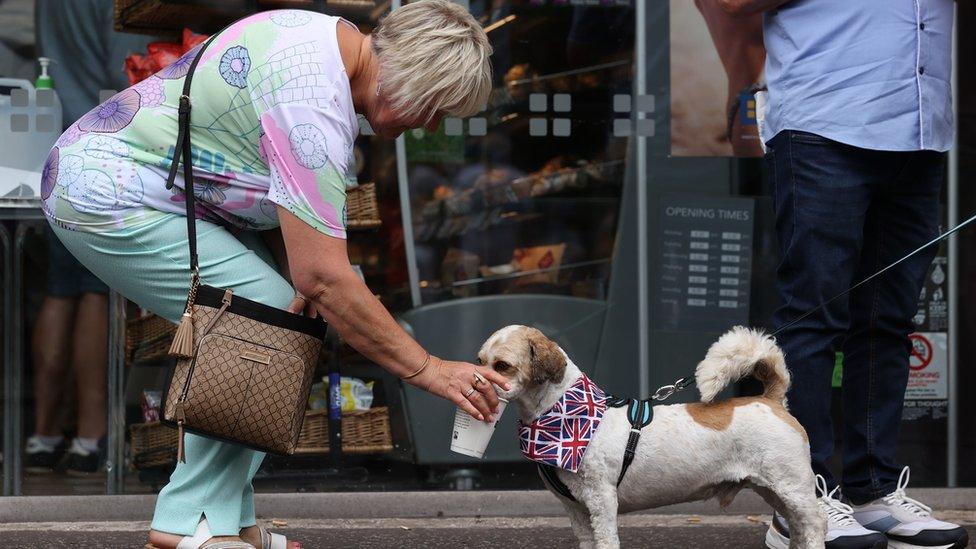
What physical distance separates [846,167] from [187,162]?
5.84ft

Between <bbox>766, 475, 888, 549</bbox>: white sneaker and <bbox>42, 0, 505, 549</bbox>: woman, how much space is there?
118cm

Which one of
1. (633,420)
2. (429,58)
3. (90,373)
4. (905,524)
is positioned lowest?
(905,524)

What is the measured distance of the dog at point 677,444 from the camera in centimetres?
296

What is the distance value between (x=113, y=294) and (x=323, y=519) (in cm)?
120

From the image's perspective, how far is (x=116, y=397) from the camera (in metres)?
4.70

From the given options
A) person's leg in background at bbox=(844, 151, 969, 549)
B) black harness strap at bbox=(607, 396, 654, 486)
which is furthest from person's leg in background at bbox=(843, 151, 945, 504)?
black harness strap at bbox=(607, 396, 654, 486)

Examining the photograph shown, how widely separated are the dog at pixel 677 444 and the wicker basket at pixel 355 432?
1817 millimetres

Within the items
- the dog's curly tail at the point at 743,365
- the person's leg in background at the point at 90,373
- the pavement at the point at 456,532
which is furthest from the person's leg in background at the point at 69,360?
the dog's curly tail at the point at 743,365

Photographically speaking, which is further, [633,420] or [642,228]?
[642,228]

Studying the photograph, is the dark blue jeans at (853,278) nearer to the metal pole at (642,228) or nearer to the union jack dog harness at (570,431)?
the union jack dog harness at (570,431)

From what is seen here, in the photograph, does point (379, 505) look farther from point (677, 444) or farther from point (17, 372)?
point (677, 444)

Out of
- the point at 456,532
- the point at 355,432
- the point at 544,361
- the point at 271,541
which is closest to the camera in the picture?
the point at 544,361

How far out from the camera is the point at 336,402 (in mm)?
4762

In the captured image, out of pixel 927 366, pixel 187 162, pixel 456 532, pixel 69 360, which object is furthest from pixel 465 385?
pixel 927 366
